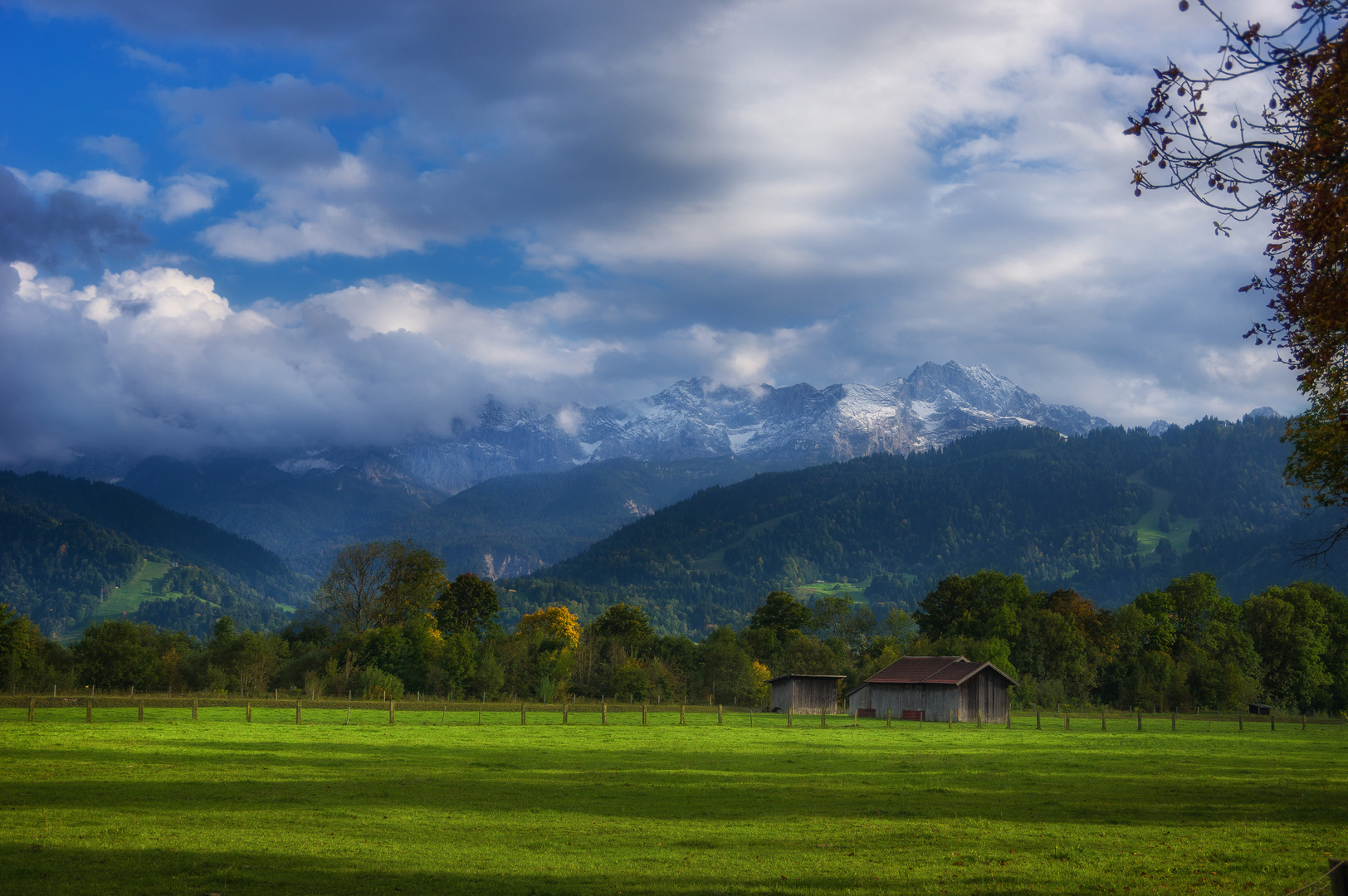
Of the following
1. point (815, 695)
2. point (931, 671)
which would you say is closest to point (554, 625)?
point (815, 695)

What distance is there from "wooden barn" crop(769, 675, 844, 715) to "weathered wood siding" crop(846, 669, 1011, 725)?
10.4 metres

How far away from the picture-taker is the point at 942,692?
258ft

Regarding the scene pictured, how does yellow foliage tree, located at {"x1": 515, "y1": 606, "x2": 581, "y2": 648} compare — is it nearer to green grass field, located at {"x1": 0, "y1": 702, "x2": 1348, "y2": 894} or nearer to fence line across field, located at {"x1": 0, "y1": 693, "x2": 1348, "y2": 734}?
fence line across field, located at {"x1": 0, "y1": 693, "x2": 1348, "y2": 734}

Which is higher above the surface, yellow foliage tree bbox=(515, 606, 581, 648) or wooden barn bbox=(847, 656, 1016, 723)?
yellow foliage tree bbox=(515, 606, 581, 648)

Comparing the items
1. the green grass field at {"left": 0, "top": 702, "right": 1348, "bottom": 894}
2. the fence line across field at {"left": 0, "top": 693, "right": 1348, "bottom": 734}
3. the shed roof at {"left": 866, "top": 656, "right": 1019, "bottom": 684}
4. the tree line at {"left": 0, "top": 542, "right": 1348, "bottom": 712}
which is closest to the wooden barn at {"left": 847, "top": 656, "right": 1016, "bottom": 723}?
the shed roof at {"left": 866, "top": 656, "right": 1019, "bottom": 684}

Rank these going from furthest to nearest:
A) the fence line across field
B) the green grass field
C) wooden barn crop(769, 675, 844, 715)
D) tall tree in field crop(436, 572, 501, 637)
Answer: tall tree in field crop(436, 572, 501, 637) → wooden barn crop(769, 675, 844, 715) → the fence line across field → the green grass field

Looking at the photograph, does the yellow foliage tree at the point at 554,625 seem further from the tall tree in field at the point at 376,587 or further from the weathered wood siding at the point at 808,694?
the weathered wood siding at the point at 808,694

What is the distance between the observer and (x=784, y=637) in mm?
134625

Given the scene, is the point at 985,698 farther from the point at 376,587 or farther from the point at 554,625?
the point at 376,587

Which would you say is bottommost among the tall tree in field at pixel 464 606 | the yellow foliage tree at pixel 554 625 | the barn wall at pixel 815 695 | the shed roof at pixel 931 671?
the barn wall at pixel 815 695

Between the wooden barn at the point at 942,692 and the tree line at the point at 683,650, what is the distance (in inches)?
776

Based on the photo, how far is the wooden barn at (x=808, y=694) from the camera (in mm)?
92062

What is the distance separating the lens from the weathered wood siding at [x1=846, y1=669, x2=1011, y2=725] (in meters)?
77.9

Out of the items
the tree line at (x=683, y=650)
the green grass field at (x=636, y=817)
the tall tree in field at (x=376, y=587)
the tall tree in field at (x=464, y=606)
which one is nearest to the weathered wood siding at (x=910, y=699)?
the tree line at (x=683, y=650)
